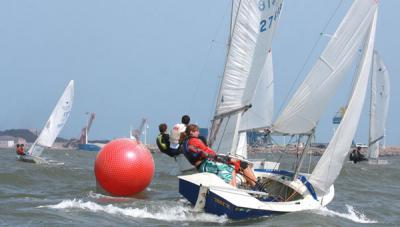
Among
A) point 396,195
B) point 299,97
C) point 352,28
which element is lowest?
point 396,195

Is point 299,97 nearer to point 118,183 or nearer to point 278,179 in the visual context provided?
point 278,179

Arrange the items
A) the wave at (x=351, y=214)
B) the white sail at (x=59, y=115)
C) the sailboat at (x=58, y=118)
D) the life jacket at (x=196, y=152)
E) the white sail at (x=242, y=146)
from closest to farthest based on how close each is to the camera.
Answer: the life jacket at (x=196, y=152) < the wave at (x=351, y=214) < the white sail at (x=242, y=146) < the sailboat at (x=58, y=118) < the white sail at (x=59, y=115)

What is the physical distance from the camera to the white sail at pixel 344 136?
11672mm

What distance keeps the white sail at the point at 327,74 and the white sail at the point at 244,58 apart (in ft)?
9.66

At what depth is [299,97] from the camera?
1188 centimetres

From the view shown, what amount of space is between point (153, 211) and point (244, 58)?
5633mm

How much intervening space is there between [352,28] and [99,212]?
4.94 metres

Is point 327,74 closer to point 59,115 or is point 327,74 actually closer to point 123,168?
point 123,168

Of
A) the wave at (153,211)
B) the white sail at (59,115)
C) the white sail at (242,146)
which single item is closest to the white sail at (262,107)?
the white sail at (242,146)

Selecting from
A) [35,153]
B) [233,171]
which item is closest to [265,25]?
[233,171]

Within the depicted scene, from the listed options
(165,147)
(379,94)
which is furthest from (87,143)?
(165,147)

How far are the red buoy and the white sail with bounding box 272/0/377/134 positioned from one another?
7.67ft

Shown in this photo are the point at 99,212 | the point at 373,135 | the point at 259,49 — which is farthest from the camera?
the point at 373,135

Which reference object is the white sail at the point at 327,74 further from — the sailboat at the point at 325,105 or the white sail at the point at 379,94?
the white sail at the point at 379,94
